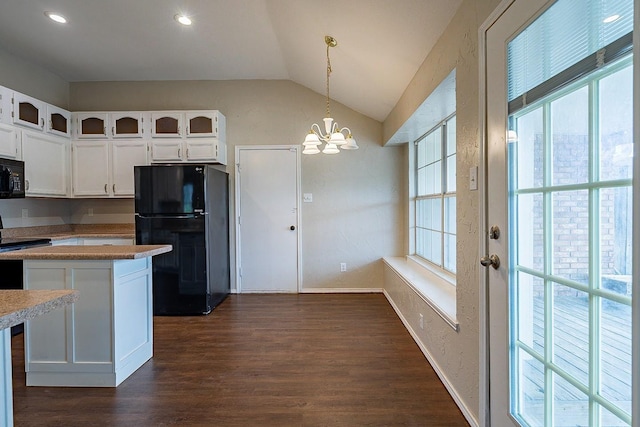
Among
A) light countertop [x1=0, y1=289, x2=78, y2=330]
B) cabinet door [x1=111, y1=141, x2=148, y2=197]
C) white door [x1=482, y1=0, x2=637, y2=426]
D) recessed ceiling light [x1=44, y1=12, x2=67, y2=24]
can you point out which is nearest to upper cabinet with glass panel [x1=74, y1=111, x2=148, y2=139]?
cabinet door [x1=111, y1=141, x2=148, y2=197]

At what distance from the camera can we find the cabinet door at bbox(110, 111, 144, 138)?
13.1ft

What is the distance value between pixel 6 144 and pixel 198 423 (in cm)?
340

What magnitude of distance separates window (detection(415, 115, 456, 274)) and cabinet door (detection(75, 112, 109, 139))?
392 cm

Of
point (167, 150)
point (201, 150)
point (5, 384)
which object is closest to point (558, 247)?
point (5, 384)

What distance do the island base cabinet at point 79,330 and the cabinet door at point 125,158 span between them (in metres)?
2.17

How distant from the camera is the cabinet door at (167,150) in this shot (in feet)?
13.1

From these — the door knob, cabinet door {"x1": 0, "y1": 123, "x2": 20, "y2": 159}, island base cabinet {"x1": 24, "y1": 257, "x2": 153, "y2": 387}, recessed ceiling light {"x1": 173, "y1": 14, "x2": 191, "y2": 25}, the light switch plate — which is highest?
recessed ceiling light {"x1": 173, "y1": 14, "x2": 191, "y2": 25}

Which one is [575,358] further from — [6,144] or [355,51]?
[6,144]

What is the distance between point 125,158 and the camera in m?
4.01

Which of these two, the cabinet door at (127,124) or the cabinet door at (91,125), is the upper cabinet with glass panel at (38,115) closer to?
the cabinet door at (91,125)

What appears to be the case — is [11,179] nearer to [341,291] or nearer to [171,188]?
[171,188]

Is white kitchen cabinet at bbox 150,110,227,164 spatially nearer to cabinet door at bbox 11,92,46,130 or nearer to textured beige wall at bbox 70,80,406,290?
textured beige wall at bbox 70,80,406,290

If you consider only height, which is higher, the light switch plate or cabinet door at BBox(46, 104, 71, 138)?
cabinet door at BBox(46, 104, 71, 138)

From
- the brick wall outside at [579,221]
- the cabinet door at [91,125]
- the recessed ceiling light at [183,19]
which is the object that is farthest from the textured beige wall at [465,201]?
the cabinet door at [91,125]
